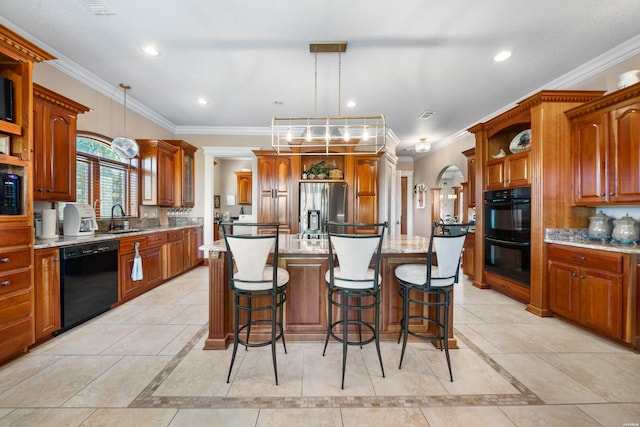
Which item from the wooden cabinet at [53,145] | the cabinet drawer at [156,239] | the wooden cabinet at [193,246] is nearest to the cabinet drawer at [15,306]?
the wooden cabinet at [53,145]

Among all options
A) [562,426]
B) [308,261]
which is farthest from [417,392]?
[308,261]

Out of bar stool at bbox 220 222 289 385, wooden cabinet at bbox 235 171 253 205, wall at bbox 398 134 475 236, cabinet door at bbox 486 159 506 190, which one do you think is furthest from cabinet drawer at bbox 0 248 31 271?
wall at bbox 398 134 475 236

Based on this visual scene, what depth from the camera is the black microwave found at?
2.06m

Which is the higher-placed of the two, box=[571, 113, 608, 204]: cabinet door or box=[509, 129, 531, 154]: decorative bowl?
box=[509, 129, 531, 154]: decorative bowl

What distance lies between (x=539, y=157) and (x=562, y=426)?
2.69 m

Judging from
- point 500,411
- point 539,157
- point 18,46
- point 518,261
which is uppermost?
point 18,46

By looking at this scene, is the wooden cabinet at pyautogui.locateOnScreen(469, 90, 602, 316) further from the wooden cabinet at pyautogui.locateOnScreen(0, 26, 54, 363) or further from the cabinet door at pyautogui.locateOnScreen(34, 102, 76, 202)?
the cabinet door at pyautogui.locateOnScreen(34, 102, 76, 202)

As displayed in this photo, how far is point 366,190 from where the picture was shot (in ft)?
17.4

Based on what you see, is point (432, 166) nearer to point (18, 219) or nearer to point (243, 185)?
point (243, 185)

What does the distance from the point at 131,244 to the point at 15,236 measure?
4.60ft

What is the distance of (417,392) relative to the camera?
5.79ft

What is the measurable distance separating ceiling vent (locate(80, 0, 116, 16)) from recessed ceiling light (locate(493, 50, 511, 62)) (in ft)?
12.7

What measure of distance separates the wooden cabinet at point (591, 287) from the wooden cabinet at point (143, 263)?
5115 mm

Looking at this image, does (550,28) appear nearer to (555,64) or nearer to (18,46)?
(555,64)
